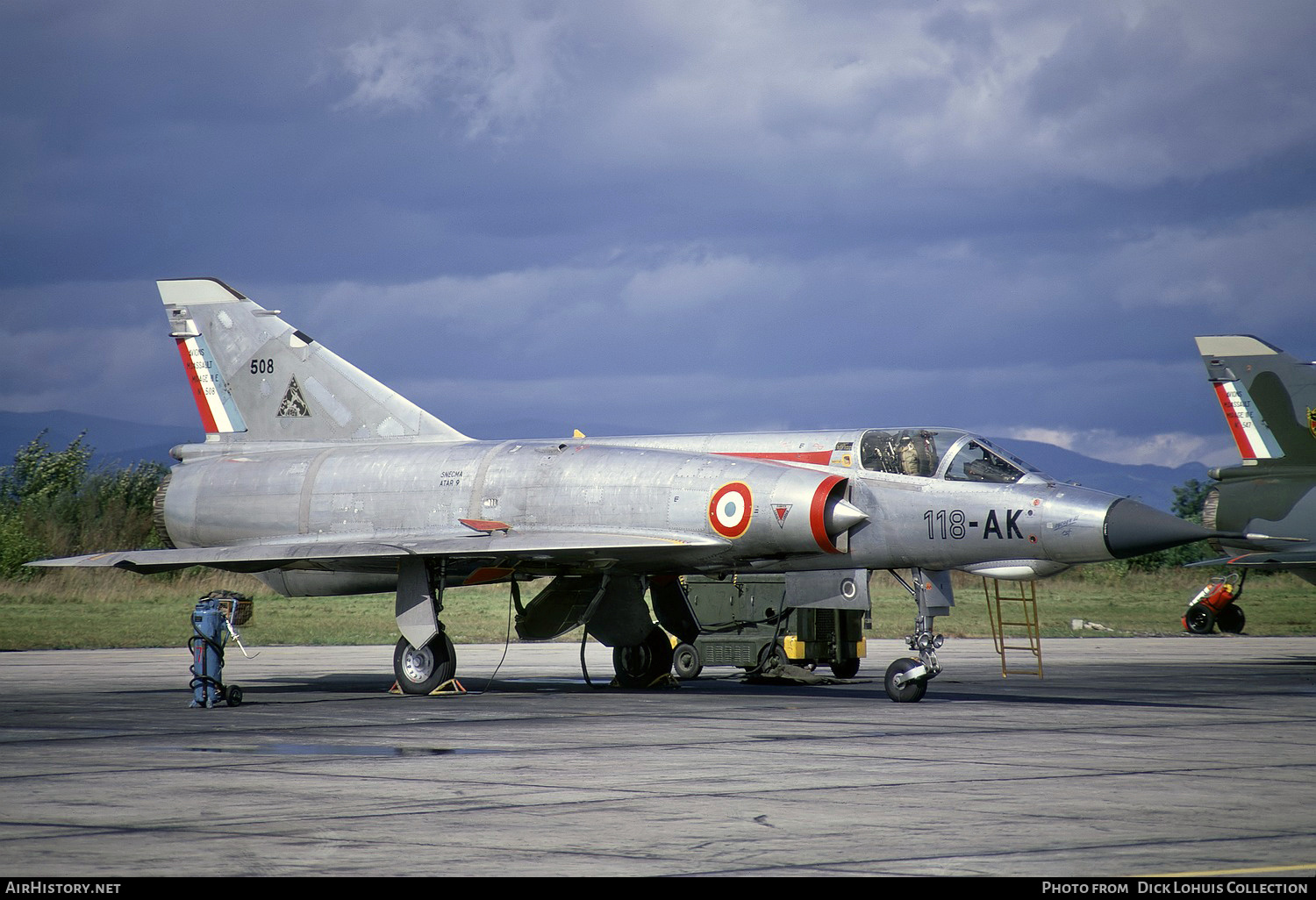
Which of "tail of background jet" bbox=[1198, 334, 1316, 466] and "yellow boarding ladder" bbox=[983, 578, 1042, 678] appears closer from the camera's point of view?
"yellow boarding ladder" bbox=[983, 578, 1042, 678]

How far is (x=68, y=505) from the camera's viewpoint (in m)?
48.0

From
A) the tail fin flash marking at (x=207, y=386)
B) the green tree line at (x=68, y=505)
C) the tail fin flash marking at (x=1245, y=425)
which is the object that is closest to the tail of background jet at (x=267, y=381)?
the tail fin flash marking at (x=207, y=386)

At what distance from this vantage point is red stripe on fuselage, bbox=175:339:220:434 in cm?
2120

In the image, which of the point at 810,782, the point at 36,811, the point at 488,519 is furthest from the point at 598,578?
the point at 36,811

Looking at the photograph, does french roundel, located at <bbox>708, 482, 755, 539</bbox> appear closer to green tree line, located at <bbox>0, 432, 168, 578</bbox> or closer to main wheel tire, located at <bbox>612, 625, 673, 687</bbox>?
main wheel tire, located at <bbox>612, 625, 673, 687</bbox>

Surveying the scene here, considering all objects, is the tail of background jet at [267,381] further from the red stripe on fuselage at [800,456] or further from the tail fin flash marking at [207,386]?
the red stripe on fuselage at [800,456]

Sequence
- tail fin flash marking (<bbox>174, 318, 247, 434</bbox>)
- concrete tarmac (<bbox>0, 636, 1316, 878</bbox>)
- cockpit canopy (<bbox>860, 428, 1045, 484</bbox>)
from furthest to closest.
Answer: tail fin flash marking (<bbox>174, 318, 247, 434</bbox>) → cockpit canopy (<bbox>860, 428, 1045, 484</bbox>) → concrete tarmac (<bbox>0, 636, 1316, 878</bbox>)

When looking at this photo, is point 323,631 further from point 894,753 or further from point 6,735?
point 894,753

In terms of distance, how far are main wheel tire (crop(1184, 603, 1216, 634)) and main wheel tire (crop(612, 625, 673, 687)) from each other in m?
15.4

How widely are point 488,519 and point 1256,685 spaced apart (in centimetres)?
1023

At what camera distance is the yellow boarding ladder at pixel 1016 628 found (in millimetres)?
18772

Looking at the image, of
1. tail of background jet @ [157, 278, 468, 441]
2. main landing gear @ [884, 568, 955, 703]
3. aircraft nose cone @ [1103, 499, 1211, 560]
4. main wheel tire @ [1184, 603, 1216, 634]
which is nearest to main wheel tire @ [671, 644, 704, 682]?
tail of background jet @ [157, 278, 468, 441]

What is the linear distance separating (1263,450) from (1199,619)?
595 cm

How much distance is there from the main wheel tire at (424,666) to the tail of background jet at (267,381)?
3.52 metres
